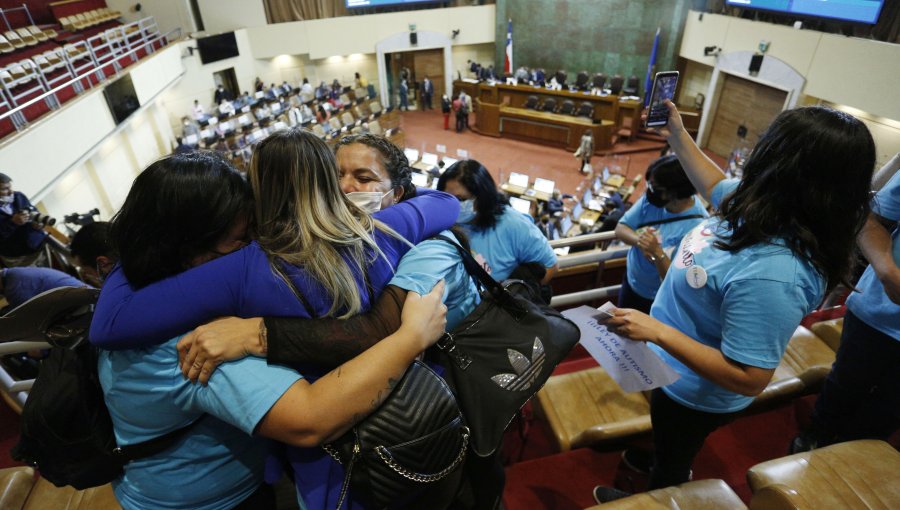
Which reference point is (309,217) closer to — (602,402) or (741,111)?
(602,402)

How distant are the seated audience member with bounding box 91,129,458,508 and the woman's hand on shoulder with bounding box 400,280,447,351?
10 centimetres

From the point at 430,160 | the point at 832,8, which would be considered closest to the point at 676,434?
the point at 430,160

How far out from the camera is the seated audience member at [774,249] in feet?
3.53

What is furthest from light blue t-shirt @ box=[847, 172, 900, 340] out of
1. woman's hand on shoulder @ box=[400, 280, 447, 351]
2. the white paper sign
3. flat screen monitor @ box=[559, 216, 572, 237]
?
flat screen monitor @ box=[559, 216, 572, 237]

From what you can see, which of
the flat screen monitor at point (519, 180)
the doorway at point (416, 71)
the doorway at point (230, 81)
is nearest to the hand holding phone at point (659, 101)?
the flat screen monitor at point (519, 180)

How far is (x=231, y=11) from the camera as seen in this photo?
14141 millimetres

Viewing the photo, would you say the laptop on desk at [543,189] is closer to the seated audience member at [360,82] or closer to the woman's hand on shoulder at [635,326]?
the woman's hand on shoulder at [635,326]

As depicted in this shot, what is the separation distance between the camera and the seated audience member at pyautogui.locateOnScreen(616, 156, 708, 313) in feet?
6.81

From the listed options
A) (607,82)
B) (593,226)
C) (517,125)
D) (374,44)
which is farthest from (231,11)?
(593,226)

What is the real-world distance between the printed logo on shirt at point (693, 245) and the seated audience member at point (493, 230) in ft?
2.73

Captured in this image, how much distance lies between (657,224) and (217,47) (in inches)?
581

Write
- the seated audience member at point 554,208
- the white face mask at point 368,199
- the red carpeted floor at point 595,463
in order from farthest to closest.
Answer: the seated audience member at point 554,208 → the red carpeted floor at point 595,463 → the white face mask at point 368,199

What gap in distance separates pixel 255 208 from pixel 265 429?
0.48 m

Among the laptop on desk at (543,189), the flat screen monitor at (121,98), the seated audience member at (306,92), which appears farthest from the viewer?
the seated audience member at (306,92)
